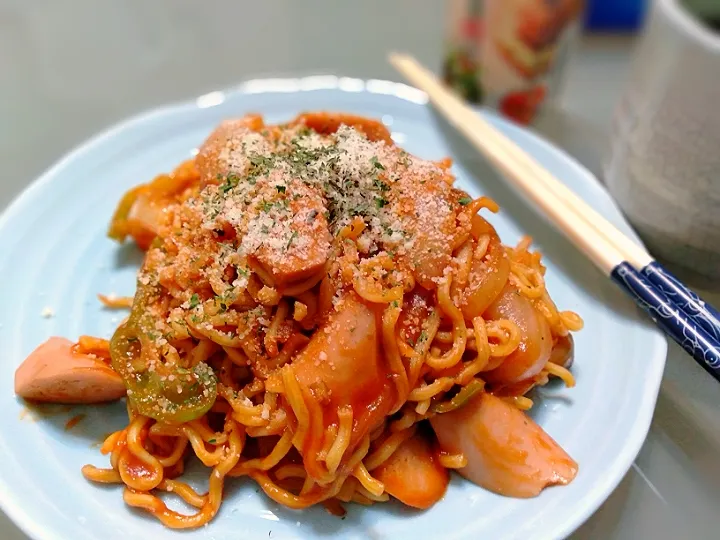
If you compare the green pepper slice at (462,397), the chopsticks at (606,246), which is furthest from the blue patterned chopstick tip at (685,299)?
the green pepper slice at (462,397)

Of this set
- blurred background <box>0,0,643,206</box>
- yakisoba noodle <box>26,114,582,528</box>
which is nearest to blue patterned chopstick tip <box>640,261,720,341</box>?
yakisoba noodle <box>26,114,582,528</box>

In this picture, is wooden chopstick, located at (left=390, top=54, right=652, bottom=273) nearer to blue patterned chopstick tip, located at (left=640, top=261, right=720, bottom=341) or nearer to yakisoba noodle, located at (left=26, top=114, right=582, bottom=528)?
blue patterned chopstick tip, located at (left=640, top=261, right=720, bottom=341)

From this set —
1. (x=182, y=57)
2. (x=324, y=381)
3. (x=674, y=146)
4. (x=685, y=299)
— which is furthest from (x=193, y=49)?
(x=685, y=299)

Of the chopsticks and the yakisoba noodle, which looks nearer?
the yakisoba noodle

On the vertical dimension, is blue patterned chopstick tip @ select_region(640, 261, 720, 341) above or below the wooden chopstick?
below

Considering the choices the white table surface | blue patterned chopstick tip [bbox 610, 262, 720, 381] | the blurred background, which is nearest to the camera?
blue patterned chopstick tip [bbox 610, 262, 720, 381]

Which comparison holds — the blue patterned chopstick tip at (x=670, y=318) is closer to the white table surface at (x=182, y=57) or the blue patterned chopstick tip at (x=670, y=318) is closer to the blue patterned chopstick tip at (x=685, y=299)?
the blue patterned chopstick tip at (x=685, y=299)

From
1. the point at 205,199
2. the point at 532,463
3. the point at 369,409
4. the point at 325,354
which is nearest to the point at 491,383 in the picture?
the point at 532,463
